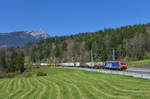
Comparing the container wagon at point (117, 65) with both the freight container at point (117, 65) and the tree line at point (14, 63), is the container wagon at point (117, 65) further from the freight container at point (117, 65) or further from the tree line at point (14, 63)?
the tree line at point (14, 63)

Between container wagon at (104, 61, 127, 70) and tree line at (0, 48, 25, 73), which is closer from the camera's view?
container wagon at (104, 61, 127, 70)

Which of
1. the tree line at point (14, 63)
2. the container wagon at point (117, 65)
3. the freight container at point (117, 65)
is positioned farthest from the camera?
the tree line at point (14, 63)

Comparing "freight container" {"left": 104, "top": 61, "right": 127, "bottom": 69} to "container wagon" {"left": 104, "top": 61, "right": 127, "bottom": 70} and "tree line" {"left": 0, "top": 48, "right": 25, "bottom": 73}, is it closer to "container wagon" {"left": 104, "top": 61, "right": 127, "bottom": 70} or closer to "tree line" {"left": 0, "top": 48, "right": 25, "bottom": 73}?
"container wagon" {"left": 104, "top": 61, "right": 127, "bottom": 70}

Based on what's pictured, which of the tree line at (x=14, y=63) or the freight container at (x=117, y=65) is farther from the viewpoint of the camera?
the tree line at (x=14, y=63)

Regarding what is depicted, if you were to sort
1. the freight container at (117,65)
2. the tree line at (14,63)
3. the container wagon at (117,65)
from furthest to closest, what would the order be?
the tree line at (14,63), the freight container at (117,65), the container wagon at (117,65)

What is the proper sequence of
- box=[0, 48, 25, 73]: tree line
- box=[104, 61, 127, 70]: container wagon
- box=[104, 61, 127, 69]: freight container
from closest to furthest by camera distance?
box=[104, 61, 127, 70]: container wagon, box=[104, 61, 127, 69]: freight container, box=[0, 48, 25, 73]: tree line

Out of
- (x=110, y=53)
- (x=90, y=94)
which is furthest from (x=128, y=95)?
(x=110, y=53)

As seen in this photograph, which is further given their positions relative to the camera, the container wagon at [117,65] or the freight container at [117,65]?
the freight container at [117,65]

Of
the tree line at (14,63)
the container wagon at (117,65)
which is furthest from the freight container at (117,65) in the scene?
the tree line at (14,63)

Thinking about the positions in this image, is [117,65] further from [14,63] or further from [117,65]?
[14,63]

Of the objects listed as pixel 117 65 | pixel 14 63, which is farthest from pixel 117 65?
pixel 14 63

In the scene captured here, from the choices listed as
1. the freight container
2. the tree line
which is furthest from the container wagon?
the tree line

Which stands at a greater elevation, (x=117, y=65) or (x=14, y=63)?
(x=117, y=65)

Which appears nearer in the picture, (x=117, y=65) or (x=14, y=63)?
(x=117, y=65)
